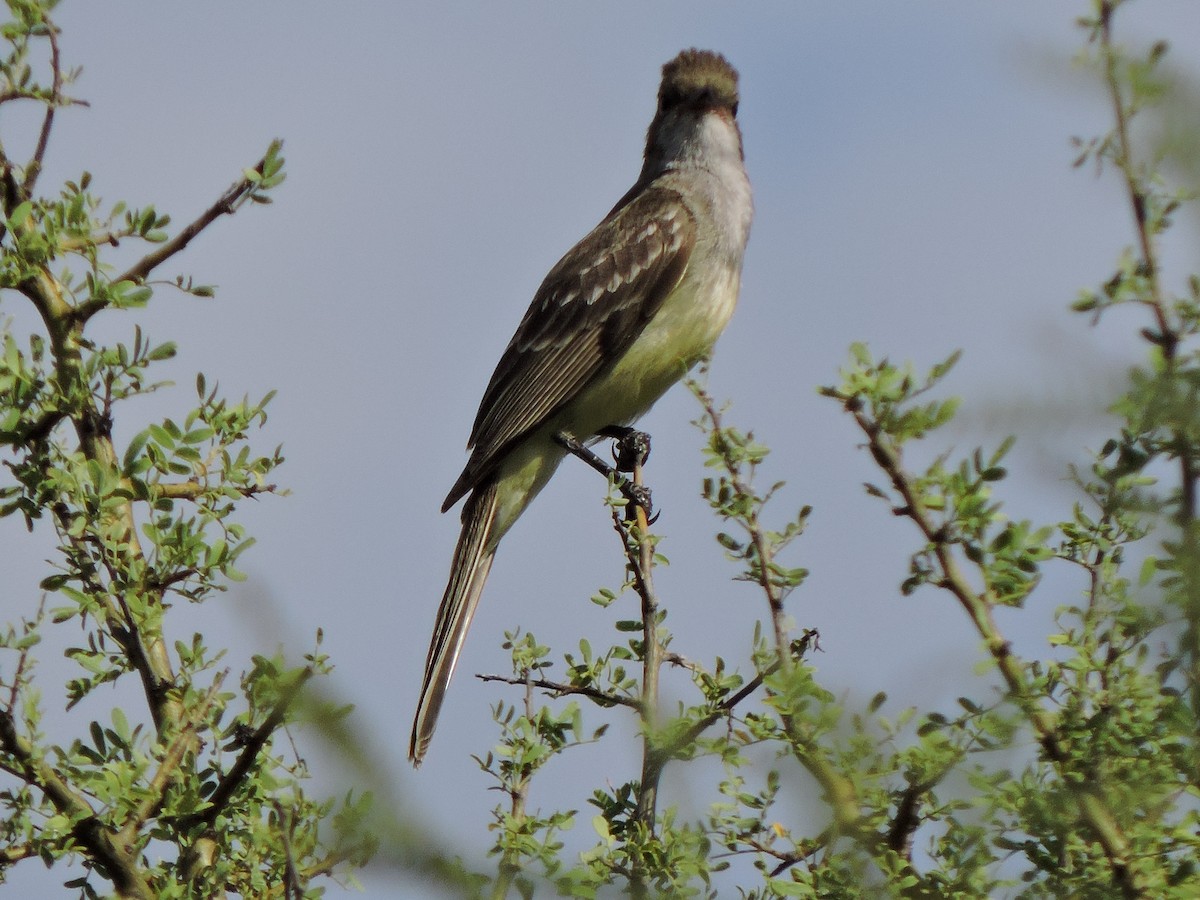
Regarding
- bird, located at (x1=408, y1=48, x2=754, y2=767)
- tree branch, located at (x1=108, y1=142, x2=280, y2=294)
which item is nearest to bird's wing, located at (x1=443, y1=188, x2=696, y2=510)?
bird, located at (x1=408, y1=48, x2=754, y2=767)

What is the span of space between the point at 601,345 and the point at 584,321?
0.95 ft

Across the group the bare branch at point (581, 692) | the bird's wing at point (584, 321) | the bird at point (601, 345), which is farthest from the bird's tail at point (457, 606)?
the bare branch at point (581, 692)

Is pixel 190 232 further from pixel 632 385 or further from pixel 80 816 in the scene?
pixel 632 385

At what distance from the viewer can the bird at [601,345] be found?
709 centimetres

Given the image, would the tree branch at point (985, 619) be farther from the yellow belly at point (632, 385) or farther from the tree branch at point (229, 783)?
the yellow belly at point (632, 385)

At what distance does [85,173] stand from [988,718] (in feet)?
9.31

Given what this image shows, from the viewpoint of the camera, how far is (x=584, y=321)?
7.52m

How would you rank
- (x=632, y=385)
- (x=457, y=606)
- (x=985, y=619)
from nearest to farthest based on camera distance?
(x=985, y=619) → (x=457, y=606) → (x=632, y=385)

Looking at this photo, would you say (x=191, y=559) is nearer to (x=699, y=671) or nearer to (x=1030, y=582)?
(x=699, y=671)

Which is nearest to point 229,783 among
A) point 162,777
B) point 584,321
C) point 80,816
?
point 162,777

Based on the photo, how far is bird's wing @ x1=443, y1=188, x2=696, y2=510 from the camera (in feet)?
23.7

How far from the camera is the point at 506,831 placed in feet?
7.99

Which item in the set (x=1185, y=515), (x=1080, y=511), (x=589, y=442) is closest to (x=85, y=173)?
(x=1080, y=511)

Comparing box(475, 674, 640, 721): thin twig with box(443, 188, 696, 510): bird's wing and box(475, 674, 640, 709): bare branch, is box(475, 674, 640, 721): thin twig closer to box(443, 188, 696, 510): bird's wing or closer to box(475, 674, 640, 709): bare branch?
box(475, 674, 640, 709): bare branch
